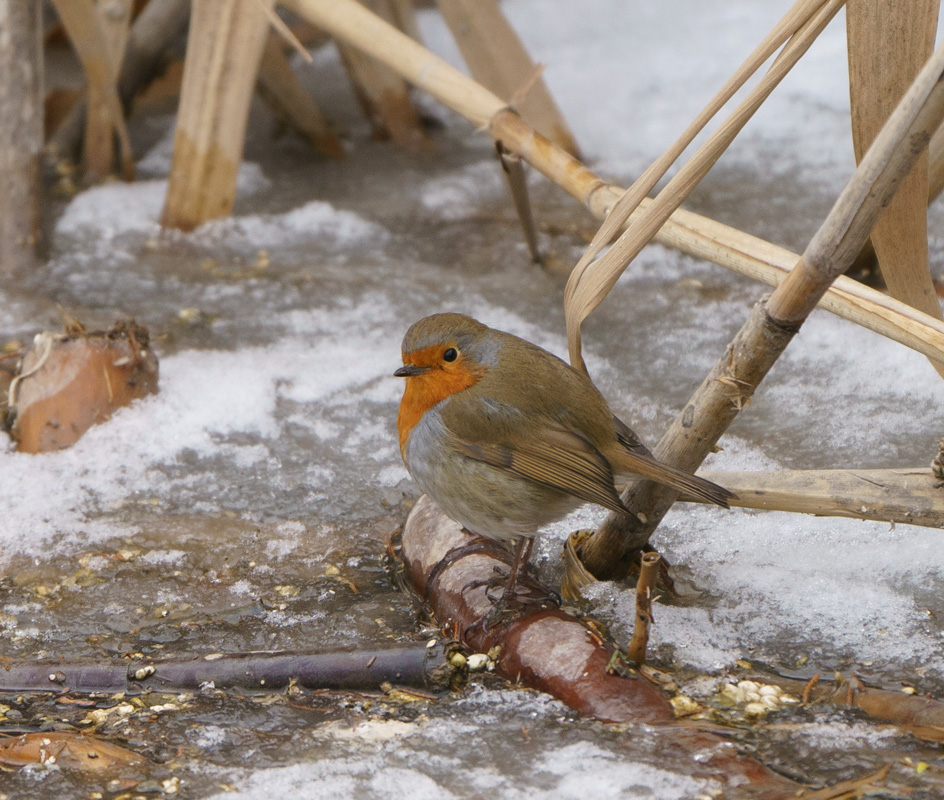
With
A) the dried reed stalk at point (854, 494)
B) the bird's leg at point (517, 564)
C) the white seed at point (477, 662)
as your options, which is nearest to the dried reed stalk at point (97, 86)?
the bird's leg at point (517, 564)

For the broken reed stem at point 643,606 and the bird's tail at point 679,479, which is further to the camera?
the bird's tail at point 679,479

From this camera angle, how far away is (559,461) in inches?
90.4

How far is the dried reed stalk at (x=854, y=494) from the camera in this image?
2.07m

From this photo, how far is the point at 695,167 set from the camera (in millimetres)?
2016

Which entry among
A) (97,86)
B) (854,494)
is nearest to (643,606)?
(854,494)

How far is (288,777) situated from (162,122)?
14.4ft

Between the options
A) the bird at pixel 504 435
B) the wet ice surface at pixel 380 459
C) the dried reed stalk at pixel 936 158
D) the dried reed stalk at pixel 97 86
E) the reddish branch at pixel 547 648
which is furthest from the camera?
the dried reed stalk at pixel 97 86

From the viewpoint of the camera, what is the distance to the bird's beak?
244 cm

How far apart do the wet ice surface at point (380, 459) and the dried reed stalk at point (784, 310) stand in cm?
18

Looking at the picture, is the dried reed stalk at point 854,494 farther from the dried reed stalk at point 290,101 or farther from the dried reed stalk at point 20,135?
the dried reed stalk at point 290,101

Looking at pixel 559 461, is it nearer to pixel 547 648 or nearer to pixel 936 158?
pixel 547 648

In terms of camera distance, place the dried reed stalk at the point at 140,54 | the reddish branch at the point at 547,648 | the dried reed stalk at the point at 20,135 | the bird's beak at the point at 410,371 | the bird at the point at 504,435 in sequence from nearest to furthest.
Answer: the reddish branch at the point at 547,648
the bird at the point at 504,435
the bird's beak at the point at 410,371
the dried reed stalk at the point at 20,135
the dried reed stalk at the point at 140,54

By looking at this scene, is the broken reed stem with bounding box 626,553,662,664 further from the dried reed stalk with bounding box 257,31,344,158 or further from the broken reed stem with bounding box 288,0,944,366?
the dried reed stalk with bounding box 257,31,344,158

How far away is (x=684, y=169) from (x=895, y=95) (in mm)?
527
